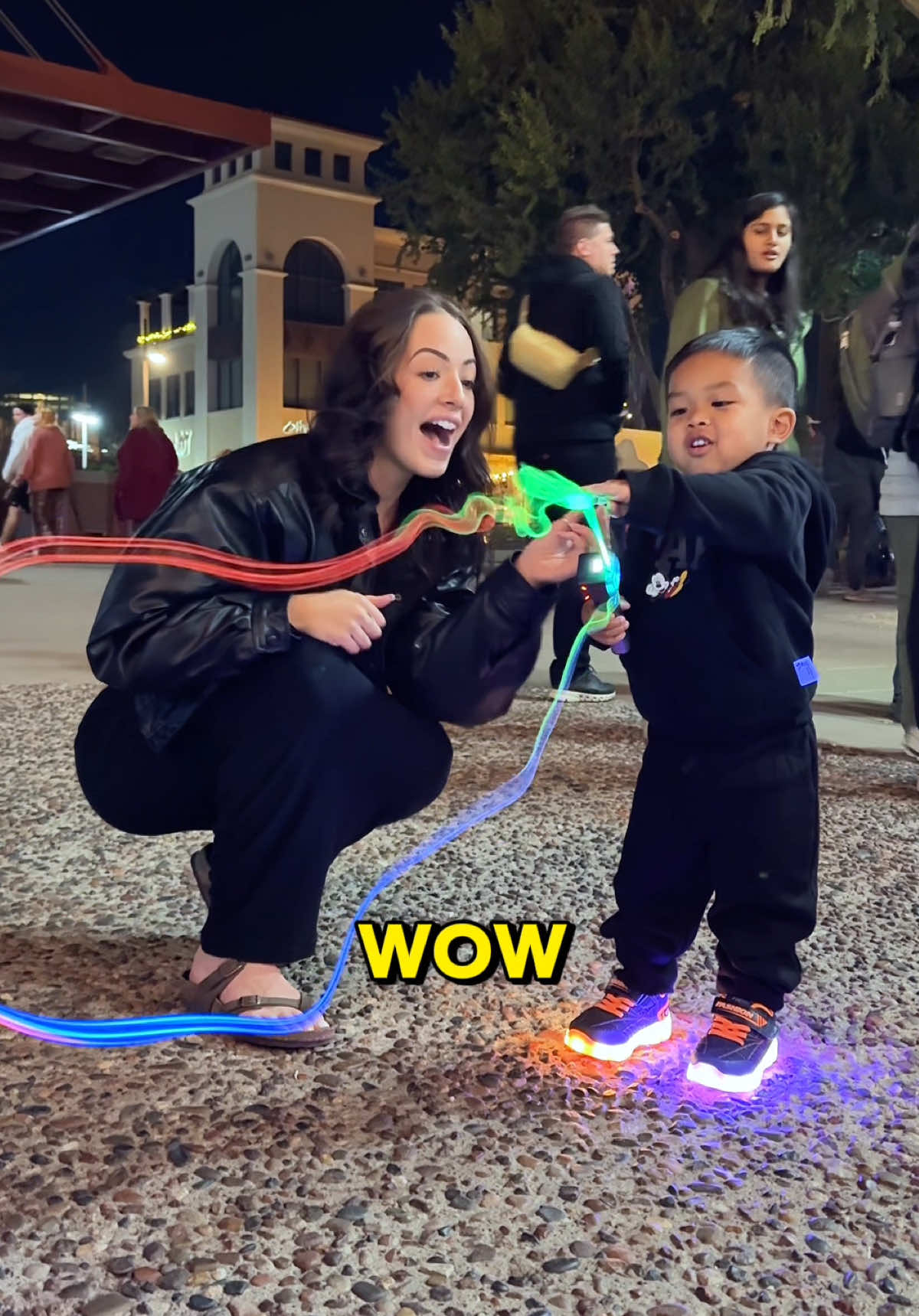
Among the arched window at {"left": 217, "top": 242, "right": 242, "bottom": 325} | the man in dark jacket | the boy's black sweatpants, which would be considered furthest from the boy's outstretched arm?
the arched window at {"left": 217, "top": 242, "right": 242, "bottom": 325}

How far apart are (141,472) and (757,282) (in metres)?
7.38

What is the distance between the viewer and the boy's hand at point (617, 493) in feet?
4.97

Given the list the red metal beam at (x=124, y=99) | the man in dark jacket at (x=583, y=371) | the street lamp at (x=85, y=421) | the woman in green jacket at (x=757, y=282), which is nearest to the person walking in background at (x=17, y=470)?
the red metal beam at (x=124, y=99)

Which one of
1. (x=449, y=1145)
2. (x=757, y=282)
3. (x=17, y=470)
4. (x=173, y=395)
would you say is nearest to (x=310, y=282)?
(x=173, y=395)

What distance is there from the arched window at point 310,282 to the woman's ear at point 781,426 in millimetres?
33288

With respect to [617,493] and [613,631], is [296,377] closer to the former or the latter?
[613,631]

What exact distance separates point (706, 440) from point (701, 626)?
27cm

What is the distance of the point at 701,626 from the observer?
171 centimetres

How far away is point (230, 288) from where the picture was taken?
115ft

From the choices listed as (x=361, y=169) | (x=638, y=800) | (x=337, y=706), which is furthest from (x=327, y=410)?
(x=361, y=169)

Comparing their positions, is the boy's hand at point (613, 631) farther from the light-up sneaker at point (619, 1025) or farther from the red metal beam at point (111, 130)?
the red metal beam at point (111, 130)

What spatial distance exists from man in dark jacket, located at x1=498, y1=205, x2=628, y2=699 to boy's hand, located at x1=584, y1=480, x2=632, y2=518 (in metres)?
2.43

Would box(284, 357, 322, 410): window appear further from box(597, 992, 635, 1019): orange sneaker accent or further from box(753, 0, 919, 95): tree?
box(597, 992, 635, 1019): orange sneaker accent

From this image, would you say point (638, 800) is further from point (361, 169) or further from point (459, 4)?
point (361, 169)
